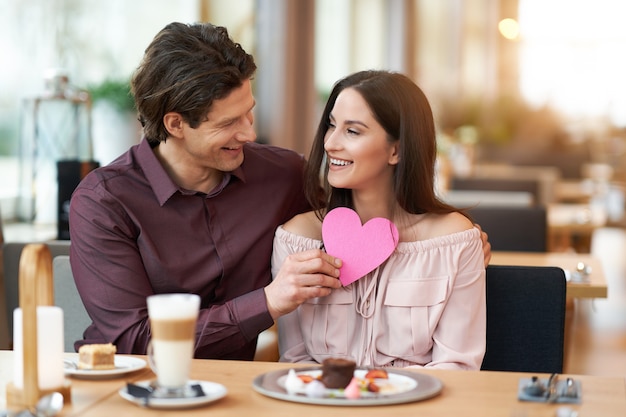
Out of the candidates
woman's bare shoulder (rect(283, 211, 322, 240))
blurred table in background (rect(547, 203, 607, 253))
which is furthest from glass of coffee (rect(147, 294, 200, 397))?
blurred table in background (rect(547, 203, 607, 253))

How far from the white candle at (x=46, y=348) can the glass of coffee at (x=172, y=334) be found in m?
0.15

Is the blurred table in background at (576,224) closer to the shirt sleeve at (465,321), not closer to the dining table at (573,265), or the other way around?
the dining table at (573,265)

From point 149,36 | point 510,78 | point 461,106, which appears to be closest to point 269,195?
point 149,36

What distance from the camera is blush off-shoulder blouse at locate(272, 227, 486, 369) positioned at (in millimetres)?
2002

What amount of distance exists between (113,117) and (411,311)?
196 cm

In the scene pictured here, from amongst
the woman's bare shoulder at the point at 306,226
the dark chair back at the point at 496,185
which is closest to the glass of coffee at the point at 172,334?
the woman's bare shoulder at the point at 306,226

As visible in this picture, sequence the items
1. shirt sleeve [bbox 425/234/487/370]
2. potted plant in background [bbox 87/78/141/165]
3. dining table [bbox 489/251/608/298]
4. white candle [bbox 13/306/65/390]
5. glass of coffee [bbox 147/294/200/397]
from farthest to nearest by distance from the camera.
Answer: potted plant in background [bbox 87/78/141/165]
dining table [bbox 489/251/608/298]
shirt sleeve [bbox 425/234/487/370]
white candle [bbox 13/306/65/390]
glass of coffee [bbox 147/294/200/397]

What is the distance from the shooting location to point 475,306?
201 cm

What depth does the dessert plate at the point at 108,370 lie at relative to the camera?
4.96ft

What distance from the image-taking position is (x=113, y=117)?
3.64m

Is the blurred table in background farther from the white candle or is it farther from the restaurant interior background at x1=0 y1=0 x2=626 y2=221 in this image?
the white candle

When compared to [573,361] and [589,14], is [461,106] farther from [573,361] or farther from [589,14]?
[573,361]

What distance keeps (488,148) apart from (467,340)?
10915 mm

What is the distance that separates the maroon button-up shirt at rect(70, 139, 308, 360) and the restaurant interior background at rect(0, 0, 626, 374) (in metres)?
1.17
